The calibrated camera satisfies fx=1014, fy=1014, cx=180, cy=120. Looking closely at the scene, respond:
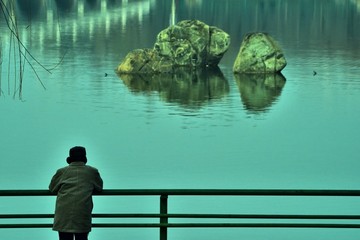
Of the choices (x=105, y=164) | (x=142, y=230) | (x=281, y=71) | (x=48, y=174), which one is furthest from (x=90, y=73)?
(x=142, y=230)

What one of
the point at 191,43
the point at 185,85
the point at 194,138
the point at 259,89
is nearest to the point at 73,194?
the point at 194,138

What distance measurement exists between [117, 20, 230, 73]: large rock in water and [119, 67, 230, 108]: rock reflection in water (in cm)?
135

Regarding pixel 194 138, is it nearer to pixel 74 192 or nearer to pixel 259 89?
pixel 259 89

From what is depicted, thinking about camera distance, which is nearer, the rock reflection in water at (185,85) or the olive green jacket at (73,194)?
the olive green jacket at (73,194)

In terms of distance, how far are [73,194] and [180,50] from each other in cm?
13725

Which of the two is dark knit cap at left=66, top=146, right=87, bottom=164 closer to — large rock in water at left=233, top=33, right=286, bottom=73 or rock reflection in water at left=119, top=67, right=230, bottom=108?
rock reflection in water at left=119, top=67, right=230, bottom=108

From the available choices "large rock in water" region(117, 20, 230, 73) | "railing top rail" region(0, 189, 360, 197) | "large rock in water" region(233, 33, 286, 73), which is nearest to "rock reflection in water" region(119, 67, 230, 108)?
"large rock in water" region(117, 20, 230, 73)

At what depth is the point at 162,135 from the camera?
114625 millimetres

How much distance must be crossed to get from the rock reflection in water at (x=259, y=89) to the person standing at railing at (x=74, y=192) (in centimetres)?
11617

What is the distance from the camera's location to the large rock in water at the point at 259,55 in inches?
5389

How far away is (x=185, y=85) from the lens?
146 meters

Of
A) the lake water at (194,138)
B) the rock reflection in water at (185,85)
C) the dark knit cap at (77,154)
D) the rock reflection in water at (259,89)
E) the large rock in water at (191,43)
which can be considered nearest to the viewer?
the dark knit cap at (77,154)

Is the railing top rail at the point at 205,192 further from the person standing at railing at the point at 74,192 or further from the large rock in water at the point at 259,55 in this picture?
the large rock in water at the point at 259,55

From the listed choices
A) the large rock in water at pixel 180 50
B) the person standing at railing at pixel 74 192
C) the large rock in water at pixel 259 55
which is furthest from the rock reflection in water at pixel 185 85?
the person standing at railing at pixel 74 192
